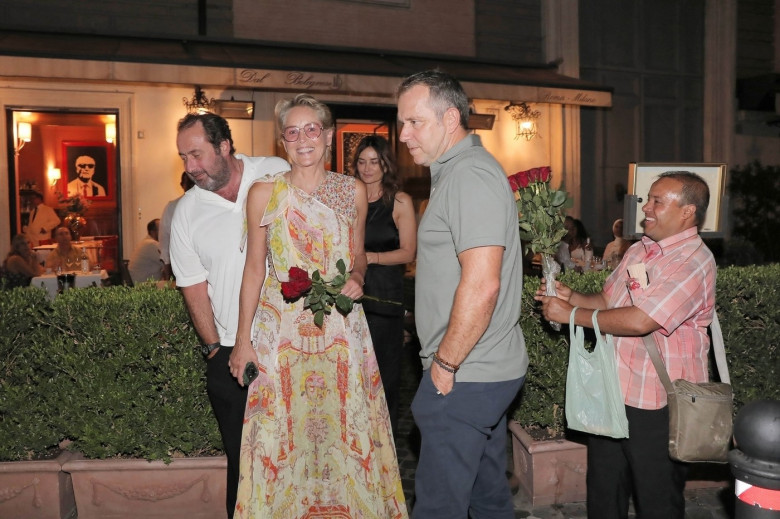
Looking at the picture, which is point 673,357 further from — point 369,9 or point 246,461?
point 369,9

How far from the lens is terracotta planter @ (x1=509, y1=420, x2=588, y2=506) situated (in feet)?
13.9

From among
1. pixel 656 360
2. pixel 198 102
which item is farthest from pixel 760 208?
pixel 656 360

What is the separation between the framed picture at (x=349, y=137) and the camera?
11.2 m

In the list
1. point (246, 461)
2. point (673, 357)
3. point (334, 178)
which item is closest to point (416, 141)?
point (334, 178)

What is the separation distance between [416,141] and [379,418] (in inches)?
53.9

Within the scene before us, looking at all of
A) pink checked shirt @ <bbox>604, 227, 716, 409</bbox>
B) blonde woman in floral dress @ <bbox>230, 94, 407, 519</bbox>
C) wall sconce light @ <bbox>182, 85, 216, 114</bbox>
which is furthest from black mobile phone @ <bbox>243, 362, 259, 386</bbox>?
wall sconce light @ <bbox>182, 85, 216, 114</bbox>

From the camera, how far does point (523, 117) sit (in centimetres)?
1254

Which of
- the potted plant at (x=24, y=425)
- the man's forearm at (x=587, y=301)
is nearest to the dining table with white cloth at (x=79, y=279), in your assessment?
the potted plant at (x=24, y=425)

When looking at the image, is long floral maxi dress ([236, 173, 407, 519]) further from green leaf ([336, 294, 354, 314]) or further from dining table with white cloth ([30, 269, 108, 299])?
dining table with white cloth ([30, 269, 108, 299])

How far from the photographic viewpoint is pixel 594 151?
1388 centimetres

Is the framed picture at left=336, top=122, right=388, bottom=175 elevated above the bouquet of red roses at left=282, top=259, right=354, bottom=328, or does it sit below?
above

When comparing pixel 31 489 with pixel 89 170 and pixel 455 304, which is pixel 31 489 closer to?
pixel 455 304

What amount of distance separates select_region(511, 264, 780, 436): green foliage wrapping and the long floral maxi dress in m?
1.29

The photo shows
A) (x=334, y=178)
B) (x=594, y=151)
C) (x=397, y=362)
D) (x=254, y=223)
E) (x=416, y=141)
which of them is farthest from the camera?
(x=594, y=151)
